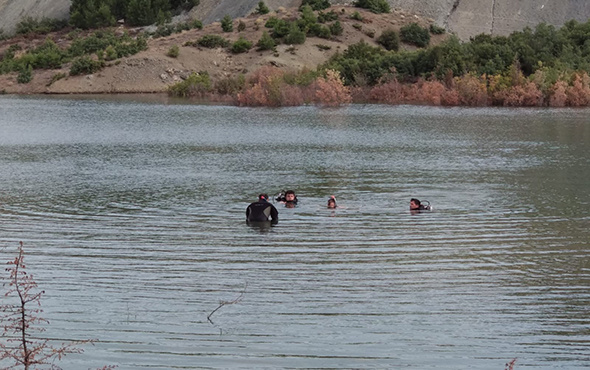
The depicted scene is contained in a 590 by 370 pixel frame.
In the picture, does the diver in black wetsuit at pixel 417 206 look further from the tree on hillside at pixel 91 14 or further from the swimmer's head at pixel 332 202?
the tree on hillside at pixel 91 14

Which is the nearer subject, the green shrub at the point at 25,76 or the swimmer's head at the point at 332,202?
the swimmer's head at the point at 332,202

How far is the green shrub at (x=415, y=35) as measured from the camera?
10075 centimetres

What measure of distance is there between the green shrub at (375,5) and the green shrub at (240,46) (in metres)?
17.7

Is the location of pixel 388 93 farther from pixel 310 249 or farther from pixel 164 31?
pixel 310 249

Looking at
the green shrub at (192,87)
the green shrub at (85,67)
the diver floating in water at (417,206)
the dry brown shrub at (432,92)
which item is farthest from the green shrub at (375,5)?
the diver floating in water at (417,206)

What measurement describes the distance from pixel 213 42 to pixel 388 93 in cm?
2862

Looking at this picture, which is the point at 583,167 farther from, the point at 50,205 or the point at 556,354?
the point at 556,354

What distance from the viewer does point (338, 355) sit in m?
16.0

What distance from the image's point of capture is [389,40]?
99.4 m

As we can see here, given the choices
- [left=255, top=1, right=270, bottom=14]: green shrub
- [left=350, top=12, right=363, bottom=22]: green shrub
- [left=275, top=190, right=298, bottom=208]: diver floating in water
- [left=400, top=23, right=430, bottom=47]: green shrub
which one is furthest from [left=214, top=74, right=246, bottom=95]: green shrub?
[left=275, top=190, right=298, bottom=208]: diver floating in water

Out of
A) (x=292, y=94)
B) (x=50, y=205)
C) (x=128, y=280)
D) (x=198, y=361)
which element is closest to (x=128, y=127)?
(x=292, y=94)

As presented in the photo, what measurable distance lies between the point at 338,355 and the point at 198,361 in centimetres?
212

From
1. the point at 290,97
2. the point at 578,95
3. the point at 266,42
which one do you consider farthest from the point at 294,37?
the point at 578,95

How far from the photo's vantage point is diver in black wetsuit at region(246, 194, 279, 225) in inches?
1064
